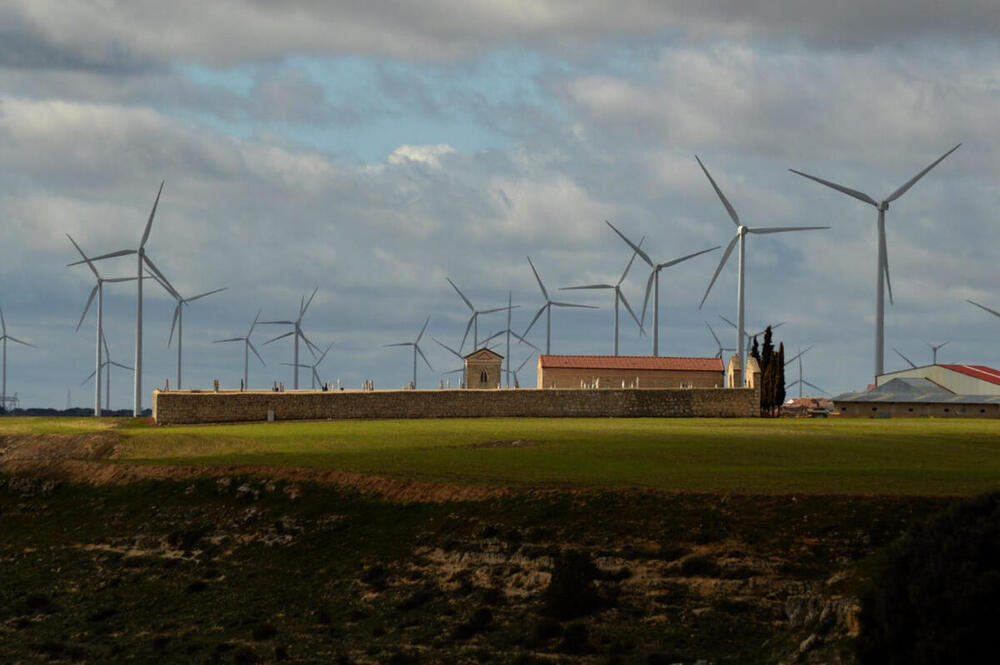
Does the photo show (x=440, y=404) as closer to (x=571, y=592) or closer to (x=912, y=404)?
(x=912, y=404)

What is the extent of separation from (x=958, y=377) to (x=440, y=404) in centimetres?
5719

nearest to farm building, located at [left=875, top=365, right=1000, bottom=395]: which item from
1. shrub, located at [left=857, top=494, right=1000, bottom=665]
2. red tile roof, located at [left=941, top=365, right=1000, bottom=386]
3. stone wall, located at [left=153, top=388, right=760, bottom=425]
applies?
red tile roof, located at [left=941, top=365, right=1000, bottom=386]

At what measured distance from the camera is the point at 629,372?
345 feet

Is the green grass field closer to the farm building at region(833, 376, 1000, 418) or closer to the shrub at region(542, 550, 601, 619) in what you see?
the shrub at region(542, 550, 601, 619)

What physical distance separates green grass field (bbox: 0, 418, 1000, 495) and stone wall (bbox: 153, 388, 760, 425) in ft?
13.1

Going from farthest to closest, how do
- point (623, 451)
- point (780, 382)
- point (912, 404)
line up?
point (912, 404), point (780, 382), point (623, 451)

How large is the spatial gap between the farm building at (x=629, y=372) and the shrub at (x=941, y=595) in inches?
3010

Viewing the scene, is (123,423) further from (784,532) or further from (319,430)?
(784,532)

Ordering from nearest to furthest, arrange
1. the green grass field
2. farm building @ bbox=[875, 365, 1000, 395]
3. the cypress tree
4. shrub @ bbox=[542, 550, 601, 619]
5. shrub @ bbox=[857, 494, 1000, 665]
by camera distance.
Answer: shrub @ bbox=[857, 494, 1000, 665] → shrub @ bbox=[542, 550, 601, 619] → the green grass field → the cypress tree → farm building @ bbox=[875, 365, 1000, 395]

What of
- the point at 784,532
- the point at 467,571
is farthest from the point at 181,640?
the point at 784,532

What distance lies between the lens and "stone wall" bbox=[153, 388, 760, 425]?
84.9m

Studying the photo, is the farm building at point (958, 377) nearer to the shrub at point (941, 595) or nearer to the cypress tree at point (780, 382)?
the cypress tree at point (780, 382)

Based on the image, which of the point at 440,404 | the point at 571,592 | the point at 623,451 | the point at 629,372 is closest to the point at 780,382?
the point at 629,372

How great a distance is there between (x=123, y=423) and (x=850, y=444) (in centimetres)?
4857
